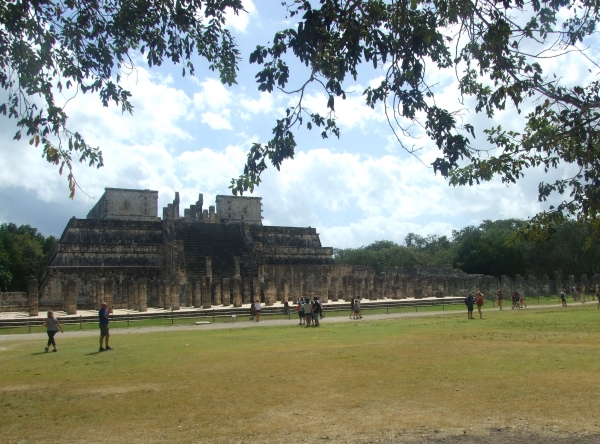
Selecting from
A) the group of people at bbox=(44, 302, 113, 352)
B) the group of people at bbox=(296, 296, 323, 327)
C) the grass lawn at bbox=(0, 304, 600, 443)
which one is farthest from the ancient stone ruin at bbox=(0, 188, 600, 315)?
the grass lawn at bbox=(0, 304, 600, 443)

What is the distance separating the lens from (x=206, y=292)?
32688 millimetres

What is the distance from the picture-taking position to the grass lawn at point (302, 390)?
664 centimetres

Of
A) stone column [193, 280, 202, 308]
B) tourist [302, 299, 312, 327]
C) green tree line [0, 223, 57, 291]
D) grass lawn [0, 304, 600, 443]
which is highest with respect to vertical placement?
green tree line [0, 223, 57, 291]

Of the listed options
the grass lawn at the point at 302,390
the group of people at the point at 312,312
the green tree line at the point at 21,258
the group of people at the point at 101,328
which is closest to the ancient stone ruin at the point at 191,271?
the green tree line at the point at 21,258

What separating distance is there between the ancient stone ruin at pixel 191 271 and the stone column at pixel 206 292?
2.4 inches

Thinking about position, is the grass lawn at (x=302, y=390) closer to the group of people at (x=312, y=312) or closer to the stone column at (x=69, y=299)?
the group of people at (x=312, y=312)

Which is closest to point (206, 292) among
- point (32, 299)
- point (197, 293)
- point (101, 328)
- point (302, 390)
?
point (197, 293)

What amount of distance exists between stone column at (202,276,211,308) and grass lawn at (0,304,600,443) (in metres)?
17.3

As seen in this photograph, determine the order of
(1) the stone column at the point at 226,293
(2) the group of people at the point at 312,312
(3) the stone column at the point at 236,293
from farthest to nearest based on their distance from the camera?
(1) the stone column at the point at 226,293
(3) the stone column at the point at 236,293
(2) the group of people at the point at 312,312

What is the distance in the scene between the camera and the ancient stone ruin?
3344 cm

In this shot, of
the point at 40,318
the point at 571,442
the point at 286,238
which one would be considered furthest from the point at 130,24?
the point at 286,238

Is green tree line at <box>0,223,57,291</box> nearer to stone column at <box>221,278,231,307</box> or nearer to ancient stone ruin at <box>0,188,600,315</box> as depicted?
ancient stone ruin at <box>0,188,600,315</box>

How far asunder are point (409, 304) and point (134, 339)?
22.0 m

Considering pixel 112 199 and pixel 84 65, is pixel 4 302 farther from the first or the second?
pixel 84 65
